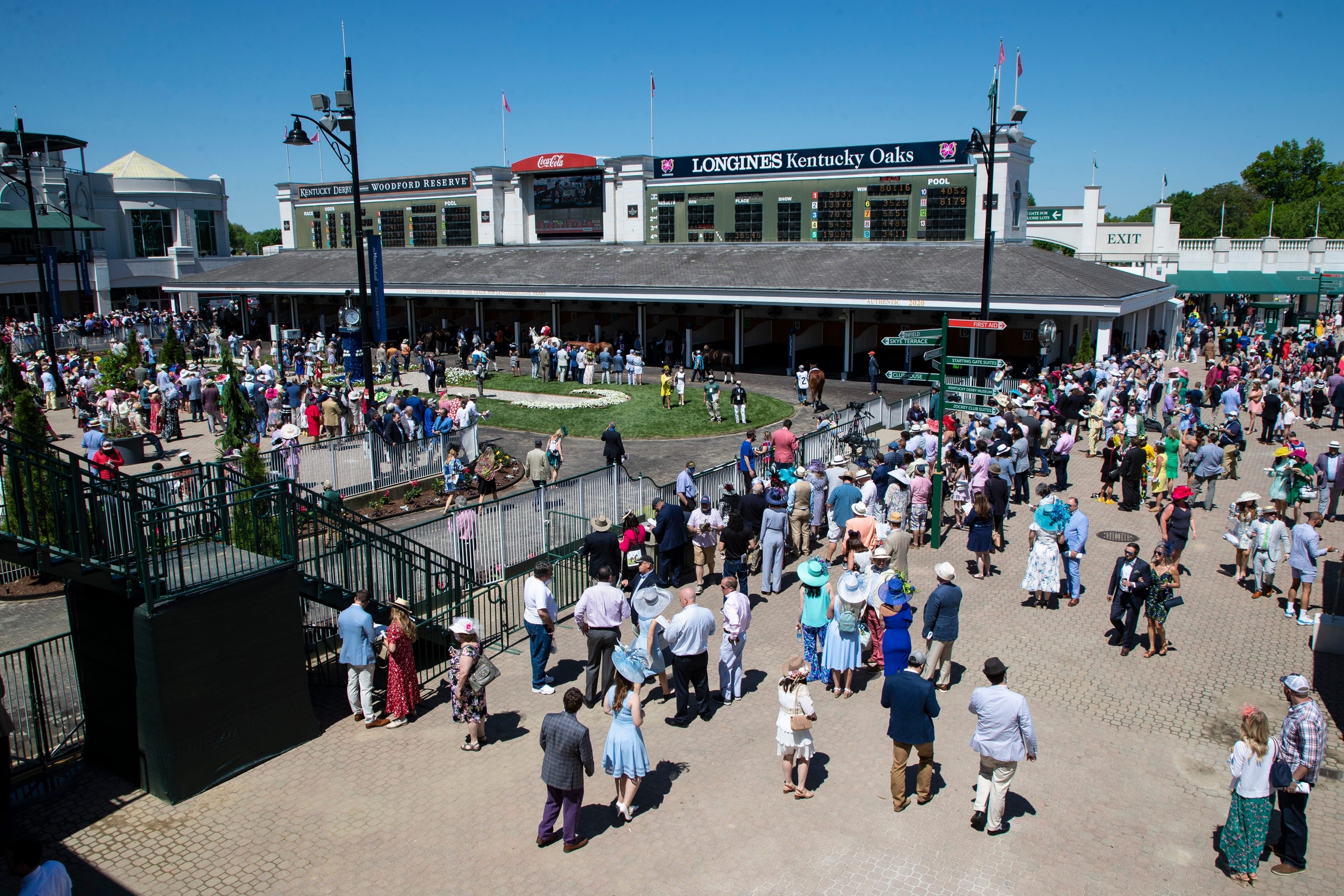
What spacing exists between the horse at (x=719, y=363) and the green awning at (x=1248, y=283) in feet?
85.0

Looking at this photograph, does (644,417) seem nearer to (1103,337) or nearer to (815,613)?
(1103,337)

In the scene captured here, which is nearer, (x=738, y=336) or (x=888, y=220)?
(x=738, y=336)

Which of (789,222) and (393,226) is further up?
(393,226)

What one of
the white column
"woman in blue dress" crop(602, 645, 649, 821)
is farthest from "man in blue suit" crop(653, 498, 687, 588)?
the white column

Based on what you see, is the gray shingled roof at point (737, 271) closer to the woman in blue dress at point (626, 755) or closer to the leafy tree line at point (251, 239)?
the woman in blue dress at point (626, 755)

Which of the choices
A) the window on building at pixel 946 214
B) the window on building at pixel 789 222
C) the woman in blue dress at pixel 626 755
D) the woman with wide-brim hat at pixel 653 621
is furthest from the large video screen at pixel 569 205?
the woman in blue dress at pixel 626 755

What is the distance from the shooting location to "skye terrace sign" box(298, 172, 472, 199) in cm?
4519

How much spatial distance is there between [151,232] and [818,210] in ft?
133

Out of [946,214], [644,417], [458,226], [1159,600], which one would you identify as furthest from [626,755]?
[458,226]

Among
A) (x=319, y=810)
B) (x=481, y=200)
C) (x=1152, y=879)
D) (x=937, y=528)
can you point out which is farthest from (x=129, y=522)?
(x=481, y=200)

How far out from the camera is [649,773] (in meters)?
8.28

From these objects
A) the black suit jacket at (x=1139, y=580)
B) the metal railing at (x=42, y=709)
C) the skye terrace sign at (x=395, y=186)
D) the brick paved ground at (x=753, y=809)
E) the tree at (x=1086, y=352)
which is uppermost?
the skye terrace sign at (x=395, y=186)

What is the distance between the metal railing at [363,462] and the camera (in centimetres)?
1645

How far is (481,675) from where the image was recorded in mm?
8602
